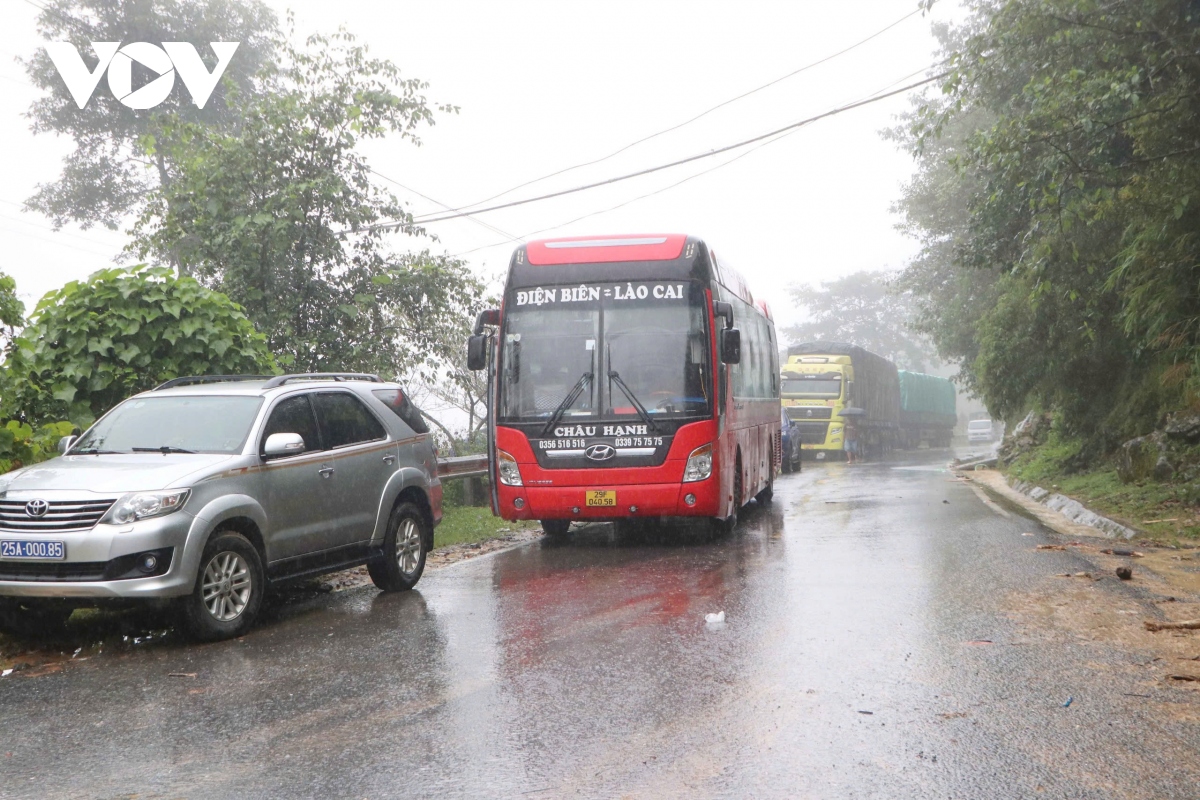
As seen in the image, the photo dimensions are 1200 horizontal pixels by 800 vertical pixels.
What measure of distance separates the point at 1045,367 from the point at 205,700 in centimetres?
1810

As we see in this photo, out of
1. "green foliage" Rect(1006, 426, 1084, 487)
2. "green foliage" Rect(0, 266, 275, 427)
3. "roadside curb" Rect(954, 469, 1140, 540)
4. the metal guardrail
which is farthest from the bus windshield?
"green foliage" Rect(1006, 426, 1084, 487)

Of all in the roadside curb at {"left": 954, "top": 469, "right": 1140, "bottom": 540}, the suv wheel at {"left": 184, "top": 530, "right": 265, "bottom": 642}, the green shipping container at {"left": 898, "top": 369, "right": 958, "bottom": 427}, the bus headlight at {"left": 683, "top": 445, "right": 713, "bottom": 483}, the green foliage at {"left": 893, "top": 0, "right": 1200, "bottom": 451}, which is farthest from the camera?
the green shipping container at {"left": 898, "top": 369, "right": 958, "bottom": 427}

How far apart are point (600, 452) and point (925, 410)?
150 feet

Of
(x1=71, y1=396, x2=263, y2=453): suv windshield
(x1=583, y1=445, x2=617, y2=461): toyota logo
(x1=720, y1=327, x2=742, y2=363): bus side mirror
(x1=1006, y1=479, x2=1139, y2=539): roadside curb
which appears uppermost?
(x1=720, y1=327, x2=742, y2=363): bus side mirror

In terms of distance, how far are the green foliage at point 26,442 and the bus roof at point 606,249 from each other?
5.30 metres

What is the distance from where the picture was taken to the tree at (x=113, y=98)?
30672 mm

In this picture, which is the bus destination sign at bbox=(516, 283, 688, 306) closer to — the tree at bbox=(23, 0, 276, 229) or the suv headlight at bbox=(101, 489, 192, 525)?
the suv headlight at bbox=(101, 489, 192, 525)

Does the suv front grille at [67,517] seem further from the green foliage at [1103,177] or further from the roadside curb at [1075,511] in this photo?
the roadside curb at [1075,511]

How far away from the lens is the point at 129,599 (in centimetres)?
724

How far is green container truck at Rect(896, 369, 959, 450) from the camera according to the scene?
5094 cm

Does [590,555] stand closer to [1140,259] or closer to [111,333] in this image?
[111,333]

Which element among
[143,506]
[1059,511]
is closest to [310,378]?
[143,506]

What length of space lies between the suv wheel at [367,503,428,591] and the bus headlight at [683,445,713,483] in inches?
125

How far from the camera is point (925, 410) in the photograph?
5519 cm
